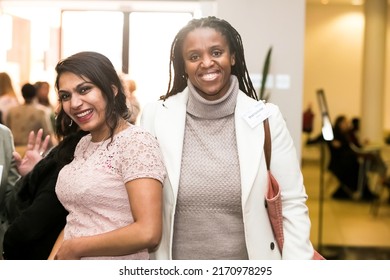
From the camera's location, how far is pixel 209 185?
1.55 m

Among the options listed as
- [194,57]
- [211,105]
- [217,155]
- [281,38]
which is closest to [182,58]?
[194,57]

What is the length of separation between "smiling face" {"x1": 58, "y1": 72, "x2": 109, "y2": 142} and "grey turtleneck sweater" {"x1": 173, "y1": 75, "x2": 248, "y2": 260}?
23cm

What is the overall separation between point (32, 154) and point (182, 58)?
0.53m

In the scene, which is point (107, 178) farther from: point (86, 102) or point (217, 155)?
point (217, 155)

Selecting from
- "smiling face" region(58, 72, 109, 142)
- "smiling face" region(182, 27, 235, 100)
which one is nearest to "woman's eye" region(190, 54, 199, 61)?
"smiling face" region(182, 27, 235, 100)

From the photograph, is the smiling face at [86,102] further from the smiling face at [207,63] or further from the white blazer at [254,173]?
the smiling face at [207,63]

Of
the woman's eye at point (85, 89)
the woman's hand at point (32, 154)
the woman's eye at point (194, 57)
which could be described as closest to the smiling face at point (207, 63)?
the woman's eye at point (194, 57)

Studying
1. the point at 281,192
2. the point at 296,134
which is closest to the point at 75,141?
the point at 281,192

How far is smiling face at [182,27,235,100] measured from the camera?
159cm

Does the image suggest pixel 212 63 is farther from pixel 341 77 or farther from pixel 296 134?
pixel 341 77

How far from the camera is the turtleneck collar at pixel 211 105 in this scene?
5.24 ft

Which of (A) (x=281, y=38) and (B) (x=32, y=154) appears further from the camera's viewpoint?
(A) (x=281, y=38)

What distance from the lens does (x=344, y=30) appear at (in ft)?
31.7

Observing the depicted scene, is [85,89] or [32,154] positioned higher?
[85,89]
